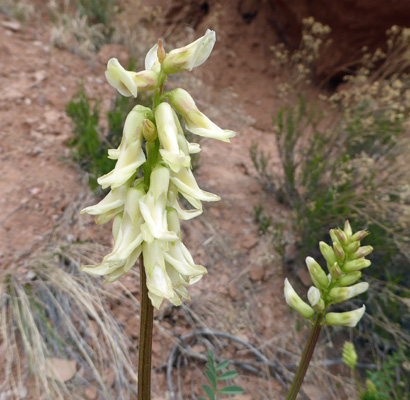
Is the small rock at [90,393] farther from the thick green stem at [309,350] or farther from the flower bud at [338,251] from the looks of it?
the flower bud at [338,251]

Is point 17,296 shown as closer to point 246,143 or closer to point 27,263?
point 27,263

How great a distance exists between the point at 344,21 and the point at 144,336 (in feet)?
16.7

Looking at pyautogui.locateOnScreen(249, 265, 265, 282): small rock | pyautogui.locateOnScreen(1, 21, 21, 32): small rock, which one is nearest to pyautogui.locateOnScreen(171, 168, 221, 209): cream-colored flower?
pyautogui.locateOnScreen(249, 265, 265, 282): small rock

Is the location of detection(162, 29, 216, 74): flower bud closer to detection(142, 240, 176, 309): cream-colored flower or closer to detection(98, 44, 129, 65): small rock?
detection(142, 240, 176, 309): cream-colored flower

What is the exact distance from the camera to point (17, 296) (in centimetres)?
229

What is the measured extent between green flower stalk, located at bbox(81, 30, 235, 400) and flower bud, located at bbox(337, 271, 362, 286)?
47 cm

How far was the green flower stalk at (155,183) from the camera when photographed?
0.96 meters

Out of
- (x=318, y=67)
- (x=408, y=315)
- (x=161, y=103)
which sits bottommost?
(x=408, y=315)

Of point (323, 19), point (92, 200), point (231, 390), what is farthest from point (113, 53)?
point (231, 390)

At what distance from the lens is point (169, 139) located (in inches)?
36.9

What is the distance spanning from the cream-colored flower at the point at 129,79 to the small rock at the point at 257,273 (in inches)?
86.0

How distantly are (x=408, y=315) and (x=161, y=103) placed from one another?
214 cm

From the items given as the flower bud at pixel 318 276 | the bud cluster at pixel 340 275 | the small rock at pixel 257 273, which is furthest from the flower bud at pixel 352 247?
the small rock at pixel 257 273

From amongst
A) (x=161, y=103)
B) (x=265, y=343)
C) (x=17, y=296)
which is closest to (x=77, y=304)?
(x=17, y=296)
